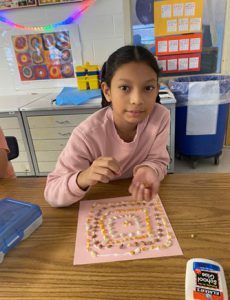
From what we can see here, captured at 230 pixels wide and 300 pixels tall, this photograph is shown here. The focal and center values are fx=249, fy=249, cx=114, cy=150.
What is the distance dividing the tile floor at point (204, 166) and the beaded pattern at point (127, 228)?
158 centimetres

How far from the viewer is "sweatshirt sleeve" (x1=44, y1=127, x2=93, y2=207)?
2.14 feet

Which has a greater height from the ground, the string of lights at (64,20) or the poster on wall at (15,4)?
the poster on wall at (15,4)

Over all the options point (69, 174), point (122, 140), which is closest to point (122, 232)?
point (69, 174)

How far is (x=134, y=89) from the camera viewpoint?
72 cm

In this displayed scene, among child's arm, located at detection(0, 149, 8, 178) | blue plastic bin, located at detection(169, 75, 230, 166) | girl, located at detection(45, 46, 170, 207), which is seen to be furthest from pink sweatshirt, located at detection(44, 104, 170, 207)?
blue plastic bin, located at detection(169, 75, 230, 166)

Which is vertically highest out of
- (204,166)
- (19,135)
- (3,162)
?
(3,162)

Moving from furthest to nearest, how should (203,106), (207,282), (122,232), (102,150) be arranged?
(203,106) → (102,150) → (122,232) → (207,282)

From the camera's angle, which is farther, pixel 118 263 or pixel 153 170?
pixel 153 170

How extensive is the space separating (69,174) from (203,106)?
60.5 inches

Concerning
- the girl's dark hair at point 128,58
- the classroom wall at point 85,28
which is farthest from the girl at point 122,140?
the classroom wall at point 85,28

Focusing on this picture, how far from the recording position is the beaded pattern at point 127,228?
0.50 meters

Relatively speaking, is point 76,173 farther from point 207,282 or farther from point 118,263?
point 207,282

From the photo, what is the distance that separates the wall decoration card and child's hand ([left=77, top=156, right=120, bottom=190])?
0.08 m

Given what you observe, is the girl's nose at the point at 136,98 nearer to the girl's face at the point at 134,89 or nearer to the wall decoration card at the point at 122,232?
the girl's face at the point at 134,89
